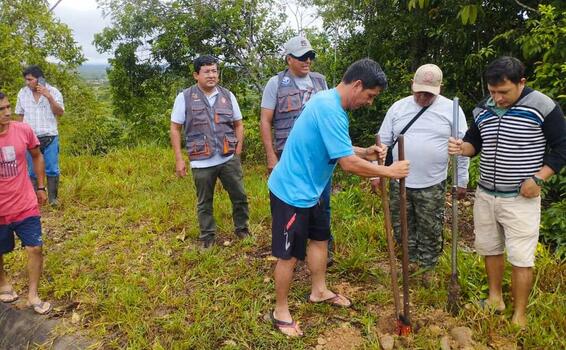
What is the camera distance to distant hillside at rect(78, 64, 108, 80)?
10.8m

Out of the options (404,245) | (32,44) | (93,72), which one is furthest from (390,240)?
(93,72)

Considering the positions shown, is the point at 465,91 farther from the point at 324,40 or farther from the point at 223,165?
the point at 223,165

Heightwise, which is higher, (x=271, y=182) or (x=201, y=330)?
(x=271, y=182)

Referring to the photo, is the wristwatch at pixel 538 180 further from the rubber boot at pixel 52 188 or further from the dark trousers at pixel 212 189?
the rubber boot at pixel 52 188

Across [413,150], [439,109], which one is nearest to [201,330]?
[413,150]

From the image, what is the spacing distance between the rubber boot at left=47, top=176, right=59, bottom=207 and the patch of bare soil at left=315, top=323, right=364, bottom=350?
4393 millimetres

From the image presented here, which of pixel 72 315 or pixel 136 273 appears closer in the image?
pixel 72 315

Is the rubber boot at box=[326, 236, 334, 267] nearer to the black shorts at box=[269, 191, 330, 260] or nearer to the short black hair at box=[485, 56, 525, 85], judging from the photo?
the black shorts at box=[269, 191, 330, 260]

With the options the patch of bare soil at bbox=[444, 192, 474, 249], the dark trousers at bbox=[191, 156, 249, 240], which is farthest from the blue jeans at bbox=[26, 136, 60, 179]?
the patch of bare soil at bbox=[444, 192, 474, 249]

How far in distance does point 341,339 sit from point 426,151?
1486 millimetres

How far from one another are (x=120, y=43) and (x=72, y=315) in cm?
801

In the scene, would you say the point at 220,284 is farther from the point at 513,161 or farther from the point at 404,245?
the point at 513,161

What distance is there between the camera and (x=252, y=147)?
299 inches

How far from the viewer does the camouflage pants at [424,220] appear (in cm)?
342
